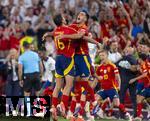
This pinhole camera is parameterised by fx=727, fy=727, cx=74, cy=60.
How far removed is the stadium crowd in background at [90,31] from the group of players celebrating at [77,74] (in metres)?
1.28

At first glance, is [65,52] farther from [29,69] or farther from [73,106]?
[29,69]

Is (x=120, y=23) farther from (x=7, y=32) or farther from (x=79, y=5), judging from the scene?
(x=7, y=32)

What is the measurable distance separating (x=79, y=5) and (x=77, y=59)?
8358 mm

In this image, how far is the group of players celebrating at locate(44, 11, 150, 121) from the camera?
53.8ft

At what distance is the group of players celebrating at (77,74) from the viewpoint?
16391 mm

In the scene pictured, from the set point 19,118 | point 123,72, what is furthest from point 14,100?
point 123,72

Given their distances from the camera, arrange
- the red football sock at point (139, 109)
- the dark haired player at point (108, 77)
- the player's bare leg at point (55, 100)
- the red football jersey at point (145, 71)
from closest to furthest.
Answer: the player's bare leg at point (55, 100) < the dark haired player at point (108, 77) < the red football jersey at point (145, 71) < the red football sock at point (139, 109)

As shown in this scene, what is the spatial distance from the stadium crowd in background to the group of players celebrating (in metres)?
1.28

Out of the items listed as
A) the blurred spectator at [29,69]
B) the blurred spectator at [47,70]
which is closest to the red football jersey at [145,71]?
the blurred spectator at [47,70]

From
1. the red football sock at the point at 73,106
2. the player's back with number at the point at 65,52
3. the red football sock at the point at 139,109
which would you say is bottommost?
the red football sock at the point at 139,109

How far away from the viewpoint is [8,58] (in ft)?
76.4

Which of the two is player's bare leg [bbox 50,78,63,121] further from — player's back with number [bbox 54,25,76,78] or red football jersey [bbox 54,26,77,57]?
red football jersey [bbox 54,26,77,57]

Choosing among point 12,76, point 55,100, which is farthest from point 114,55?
point 55,100

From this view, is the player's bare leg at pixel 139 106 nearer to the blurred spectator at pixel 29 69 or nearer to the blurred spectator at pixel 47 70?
the blurred spectator at pixel 47 70
